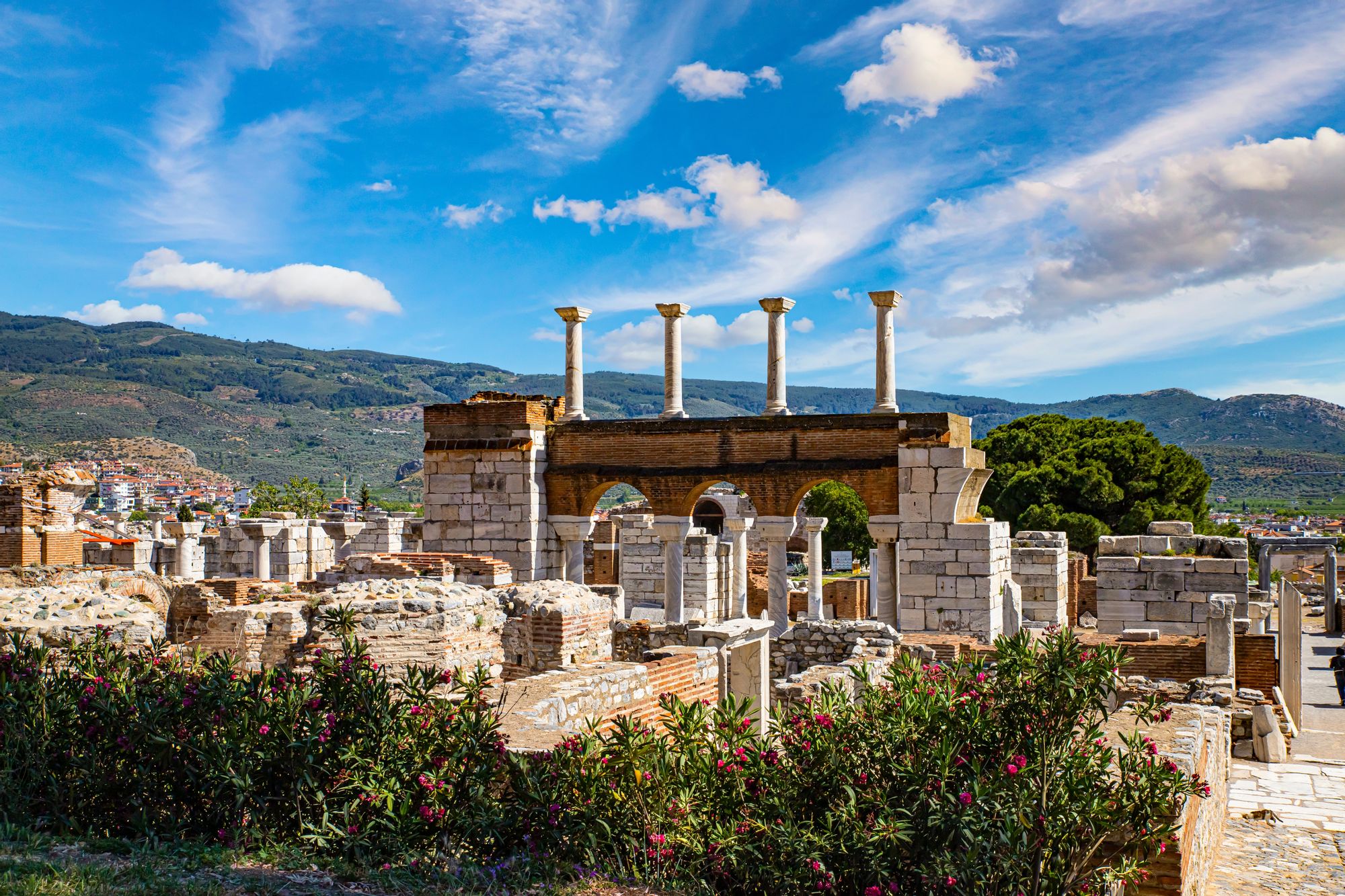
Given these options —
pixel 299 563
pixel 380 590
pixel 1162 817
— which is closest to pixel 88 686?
pixel 380 590

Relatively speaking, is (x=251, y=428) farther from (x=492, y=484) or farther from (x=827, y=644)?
(x=827, y=644)

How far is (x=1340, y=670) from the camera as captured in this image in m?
19.6

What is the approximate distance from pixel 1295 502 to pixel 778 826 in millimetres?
152656

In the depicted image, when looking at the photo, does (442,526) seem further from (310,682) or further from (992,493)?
(992,493)

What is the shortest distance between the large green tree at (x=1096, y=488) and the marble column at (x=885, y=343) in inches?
743

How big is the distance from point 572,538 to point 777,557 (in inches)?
163

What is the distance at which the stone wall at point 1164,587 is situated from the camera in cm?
1777

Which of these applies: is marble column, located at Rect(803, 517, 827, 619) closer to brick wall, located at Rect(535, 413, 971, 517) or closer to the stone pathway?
brick wall, located at Rect(535, 413, 971, 517)

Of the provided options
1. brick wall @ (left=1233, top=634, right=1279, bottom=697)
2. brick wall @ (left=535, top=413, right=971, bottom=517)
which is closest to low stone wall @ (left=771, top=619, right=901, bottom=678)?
brick wall @ (left=535, top=413, right=971, bottom=517)

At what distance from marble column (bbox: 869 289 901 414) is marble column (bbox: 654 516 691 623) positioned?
424 cm

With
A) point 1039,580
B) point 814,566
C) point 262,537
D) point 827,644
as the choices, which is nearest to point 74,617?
point 827,644

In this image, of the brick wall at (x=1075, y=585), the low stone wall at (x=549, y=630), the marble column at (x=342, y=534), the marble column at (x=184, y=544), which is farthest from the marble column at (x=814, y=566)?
the marble column at (x=184, y=544)

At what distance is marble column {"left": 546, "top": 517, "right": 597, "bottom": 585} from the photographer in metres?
20.7

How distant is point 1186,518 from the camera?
38344 mm
